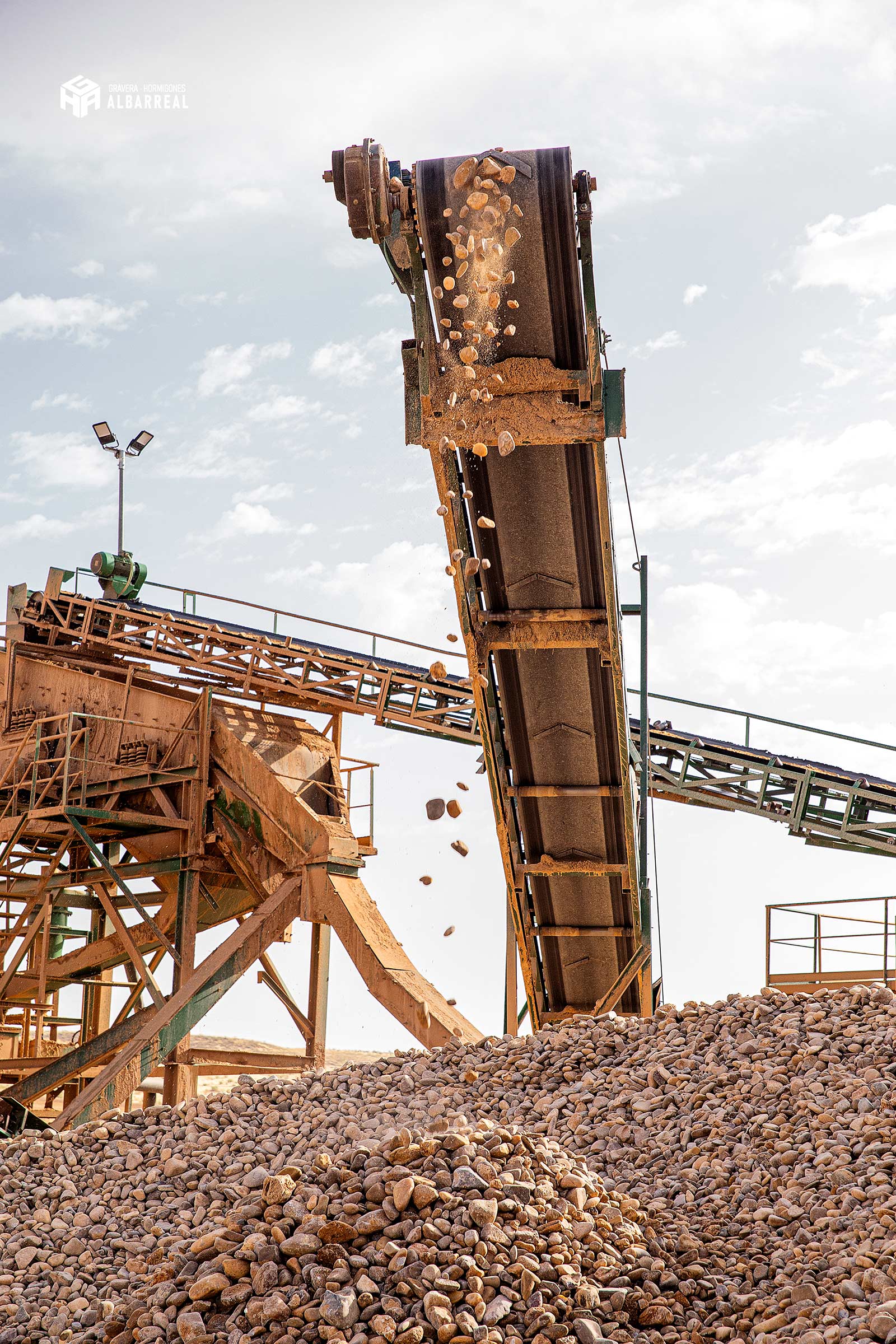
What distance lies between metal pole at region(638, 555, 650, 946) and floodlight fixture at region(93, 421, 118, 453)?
41.0ft

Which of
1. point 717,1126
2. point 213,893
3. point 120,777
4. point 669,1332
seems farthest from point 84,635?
point 669,1332

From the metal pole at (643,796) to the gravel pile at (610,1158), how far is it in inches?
58.2

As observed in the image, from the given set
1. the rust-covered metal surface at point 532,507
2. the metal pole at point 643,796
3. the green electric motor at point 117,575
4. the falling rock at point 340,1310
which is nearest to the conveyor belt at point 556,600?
the rust-covered metal surface at point 532,507

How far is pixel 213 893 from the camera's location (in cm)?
1728

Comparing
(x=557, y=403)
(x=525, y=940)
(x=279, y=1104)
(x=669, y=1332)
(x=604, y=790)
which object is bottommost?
(x=669, y=1332)

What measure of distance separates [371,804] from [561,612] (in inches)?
254

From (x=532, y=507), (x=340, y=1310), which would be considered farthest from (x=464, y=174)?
(x=340, y=1310)

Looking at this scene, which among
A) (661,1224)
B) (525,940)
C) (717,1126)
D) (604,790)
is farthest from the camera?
(525,940)

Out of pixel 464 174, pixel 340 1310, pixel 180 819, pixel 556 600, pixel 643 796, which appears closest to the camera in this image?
pixel 340 1310

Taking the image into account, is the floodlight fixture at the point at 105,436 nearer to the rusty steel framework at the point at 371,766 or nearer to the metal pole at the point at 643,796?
the rusty steel framework at the point at 371,766

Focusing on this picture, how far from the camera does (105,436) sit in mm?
21391

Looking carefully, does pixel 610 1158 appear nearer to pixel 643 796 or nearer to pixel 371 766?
pixel 643 796

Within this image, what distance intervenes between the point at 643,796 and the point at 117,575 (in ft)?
34.4

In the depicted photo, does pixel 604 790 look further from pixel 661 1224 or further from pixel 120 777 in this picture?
pixel 120 777
